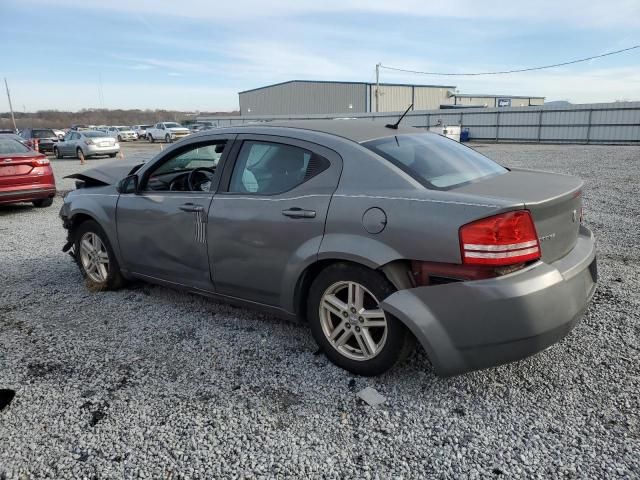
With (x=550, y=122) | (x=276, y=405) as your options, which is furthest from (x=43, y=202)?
(x=550, y=122)

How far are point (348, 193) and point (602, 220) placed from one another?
588 cm

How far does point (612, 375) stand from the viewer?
3.07 meters

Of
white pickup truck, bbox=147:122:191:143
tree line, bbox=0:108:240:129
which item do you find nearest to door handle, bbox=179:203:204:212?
white pickup truck, bbox=147:122:191:143

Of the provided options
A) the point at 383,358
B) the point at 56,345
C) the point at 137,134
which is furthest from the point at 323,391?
the point at 137,134

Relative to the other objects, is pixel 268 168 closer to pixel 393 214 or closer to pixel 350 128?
pixel 350 128

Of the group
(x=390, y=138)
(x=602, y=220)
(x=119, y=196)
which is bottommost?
(x=602, y=220)

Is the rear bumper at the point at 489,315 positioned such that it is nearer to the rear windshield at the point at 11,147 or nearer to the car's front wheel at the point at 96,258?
the car's front wheel at the point at 96,258

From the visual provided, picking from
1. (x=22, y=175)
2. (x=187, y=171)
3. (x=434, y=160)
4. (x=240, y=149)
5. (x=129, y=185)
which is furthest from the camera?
(x=22, y=175)

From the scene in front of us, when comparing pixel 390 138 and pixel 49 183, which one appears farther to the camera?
pixel 49 183

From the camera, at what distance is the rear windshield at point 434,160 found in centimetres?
308

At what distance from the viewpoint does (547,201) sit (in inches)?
109

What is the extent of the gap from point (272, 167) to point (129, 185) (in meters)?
1.65

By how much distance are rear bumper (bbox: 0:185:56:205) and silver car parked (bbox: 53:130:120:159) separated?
14.6 metres

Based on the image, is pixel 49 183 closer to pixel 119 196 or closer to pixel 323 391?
pixel 119 196
